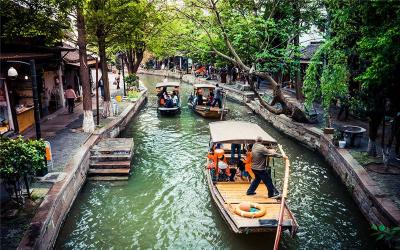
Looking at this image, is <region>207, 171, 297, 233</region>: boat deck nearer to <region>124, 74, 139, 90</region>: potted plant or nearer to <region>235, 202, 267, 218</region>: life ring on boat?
<region>235, 202, 267, 218</region>: life ring on boat

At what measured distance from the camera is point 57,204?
8977 millimetres

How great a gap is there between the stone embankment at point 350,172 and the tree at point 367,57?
4.82 feet

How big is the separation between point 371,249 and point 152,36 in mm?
20784

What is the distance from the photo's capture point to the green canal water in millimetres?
8812

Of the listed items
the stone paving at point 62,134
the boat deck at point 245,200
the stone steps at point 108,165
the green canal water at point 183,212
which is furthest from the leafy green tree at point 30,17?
the boat deck at point 245,200

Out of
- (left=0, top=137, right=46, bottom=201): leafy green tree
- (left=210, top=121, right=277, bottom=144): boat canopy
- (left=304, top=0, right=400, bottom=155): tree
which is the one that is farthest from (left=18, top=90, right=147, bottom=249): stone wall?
(left=304, top=0, right=400, bottom=155): tree

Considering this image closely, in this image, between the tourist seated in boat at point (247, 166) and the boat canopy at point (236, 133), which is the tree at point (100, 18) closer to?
the boat canopy at point (236, 133)

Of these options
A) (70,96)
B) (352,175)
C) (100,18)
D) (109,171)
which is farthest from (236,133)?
(70,96)

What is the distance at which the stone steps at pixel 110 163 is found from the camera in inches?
502

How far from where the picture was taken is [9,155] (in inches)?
315

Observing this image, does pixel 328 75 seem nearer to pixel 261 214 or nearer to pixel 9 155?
pixel 261 214

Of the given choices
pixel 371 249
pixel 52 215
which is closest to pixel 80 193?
pixel 52 215

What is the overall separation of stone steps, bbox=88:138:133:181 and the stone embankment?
26.4 ft

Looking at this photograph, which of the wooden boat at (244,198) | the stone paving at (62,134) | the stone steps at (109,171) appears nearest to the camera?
the wooden boat at (244,198)
